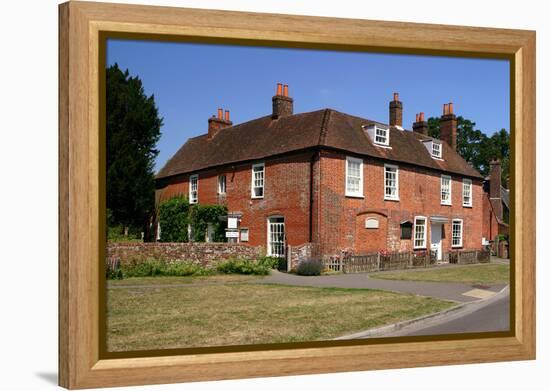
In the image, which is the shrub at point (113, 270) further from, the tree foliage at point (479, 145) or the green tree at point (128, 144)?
the tree foliage at point (479, 145)

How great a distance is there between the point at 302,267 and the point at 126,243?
10.5 feet

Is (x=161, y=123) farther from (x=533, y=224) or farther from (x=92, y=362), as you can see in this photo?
(x=533, y=224)

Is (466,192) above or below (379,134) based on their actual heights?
below

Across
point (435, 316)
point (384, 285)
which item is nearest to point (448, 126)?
point (384, 285)

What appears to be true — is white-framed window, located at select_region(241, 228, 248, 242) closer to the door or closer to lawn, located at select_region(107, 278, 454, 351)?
the door

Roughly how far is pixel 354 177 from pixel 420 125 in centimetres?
172

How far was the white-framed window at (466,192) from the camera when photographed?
42.2ft

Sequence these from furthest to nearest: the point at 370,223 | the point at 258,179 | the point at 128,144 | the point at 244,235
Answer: the point at 370,223 < the point at 258,179 < the point at 244,235 < the point at 128,144

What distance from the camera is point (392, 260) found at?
11.5 meters

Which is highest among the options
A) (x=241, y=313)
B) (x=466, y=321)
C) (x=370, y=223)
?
(x=370, y=223)

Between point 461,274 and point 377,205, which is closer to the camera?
point 461,274

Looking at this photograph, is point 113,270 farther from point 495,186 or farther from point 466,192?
point 466,192

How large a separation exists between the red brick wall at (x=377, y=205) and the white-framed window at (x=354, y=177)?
0.27 ft

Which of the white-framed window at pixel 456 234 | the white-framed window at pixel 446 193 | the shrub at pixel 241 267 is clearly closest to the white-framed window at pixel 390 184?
the white-framed window at pixel 446 193
